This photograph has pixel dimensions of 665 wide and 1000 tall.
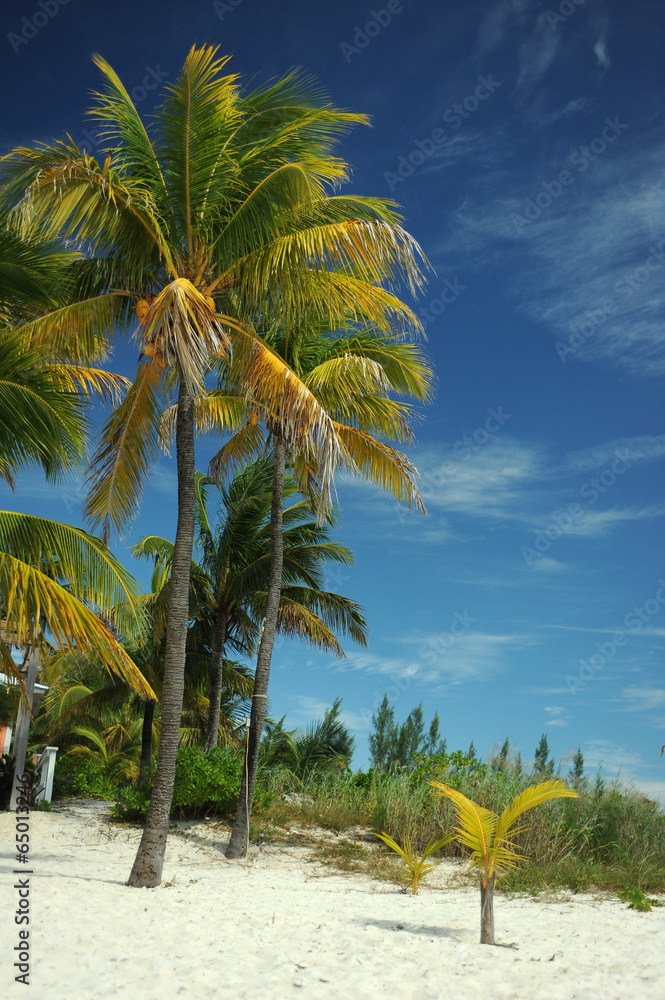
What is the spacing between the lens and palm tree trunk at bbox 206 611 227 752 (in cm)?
1537

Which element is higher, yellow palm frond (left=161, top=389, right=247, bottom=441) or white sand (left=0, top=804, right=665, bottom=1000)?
yellow palm frond (left=161, top=389, right=247, bottom=441)

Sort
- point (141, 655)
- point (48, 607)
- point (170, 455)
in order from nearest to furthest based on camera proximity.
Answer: point (48, 607), point (170, 455), point (141, 655)

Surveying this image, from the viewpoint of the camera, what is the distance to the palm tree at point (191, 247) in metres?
8.59

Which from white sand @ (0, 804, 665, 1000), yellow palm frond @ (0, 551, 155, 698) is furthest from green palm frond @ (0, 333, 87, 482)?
white sand @ (0, 804, 665, 1000)

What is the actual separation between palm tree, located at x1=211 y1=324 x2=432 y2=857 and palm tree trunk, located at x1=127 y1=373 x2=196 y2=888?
7.74 feet

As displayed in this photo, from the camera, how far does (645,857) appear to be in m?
9.62

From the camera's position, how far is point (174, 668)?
884cm

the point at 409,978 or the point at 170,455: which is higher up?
the point at 170,455

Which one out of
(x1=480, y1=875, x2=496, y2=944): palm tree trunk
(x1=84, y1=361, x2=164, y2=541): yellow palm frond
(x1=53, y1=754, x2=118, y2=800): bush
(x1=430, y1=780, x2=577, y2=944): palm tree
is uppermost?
(x1=84, y1=361, x2=164, y2=541): yellow palm frond

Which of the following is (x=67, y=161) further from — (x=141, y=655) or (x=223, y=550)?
(x=141, y=655)

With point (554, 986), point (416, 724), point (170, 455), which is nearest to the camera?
point (554, 986)

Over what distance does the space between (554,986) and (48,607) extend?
17.7 feet

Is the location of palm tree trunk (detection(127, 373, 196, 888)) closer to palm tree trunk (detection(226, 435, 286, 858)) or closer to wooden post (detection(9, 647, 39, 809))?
palm tree trunk (detection(226, 435, 286, 858))

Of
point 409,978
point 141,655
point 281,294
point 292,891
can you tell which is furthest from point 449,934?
point 141,655
